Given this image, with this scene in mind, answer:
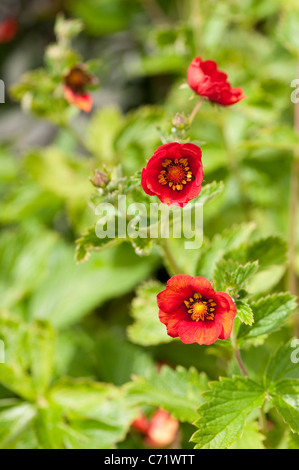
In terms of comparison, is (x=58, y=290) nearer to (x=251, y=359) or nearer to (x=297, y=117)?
(x=251, y=359)

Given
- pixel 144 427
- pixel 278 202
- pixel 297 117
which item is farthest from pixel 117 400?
pixel 297 117

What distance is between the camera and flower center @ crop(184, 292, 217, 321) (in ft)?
3.04

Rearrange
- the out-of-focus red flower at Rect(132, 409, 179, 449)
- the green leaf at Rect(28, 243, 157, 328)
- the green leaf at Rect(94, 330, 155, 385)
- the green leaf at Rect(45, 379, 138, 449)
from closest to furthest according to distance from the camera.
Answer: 1. the green leaf at Rect(45, 379, 138, 449)
2. the out-of-focus red flower at Rect(132, 409, 179, 449)
3. the green leaf at Rect(94, 330, 155, 385)
4. the green leaf at Rect(28, 243, 157, 328)

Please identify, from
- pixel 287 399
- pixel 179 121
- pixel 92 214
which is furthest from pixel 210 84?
pixel 92 214

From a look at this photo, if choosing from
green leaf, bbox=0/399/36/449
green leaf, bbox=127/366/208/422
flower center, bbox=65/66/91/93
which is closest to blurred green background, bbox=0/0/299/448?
green leaf, bbox=0/399/36/449

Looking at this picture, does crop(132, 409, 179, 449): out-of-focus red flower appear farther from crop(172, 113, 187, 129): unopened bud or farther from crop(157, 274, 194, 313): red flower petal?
crop(172, 113, 187, 129): unopened bud

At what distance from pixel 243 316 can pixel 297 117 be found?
3.74 feet

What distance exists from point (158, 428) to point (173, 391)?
42 cm

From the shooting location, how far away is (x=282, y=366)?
1059 mm

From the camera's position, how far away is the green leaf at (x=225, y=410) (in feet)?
3.17

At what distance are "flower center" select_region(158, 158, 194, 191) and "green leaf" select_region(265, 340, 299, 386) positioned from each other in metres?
0.39

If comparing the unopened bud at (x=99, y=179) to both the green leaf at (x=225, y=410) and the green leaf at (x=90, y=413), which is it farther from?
the green leaf at (x=90, y=413)

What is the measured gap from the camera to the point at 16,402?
1.47 metres

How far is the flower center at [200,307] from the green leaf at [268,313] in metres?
0.12
